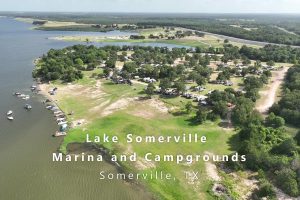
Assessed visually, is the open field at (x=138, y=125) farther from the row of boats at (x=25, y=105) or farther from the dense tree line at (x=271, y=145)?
the row of boats at (x=25, y=105)

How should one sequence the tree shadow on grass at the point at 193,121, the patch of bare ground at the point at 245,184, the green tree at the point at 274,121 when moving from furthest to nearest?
the tree shadow on grass at the point at 193,121
the green tree at the point at 274,121
the patch of bare ground at the point at 245,184

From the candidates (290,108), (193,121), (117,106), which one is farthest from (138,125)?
(290,108)

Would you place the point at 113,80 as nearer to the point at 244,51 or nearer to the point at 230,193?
the point at 230,193

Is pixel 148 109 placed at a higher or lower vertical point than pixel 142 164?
higher

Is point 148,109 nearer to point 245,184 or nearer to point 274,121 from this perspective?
point 274,121

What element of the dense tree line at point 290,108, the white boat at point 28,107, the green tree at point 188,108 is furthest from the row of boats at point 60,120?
the dense tree line at point 290,108

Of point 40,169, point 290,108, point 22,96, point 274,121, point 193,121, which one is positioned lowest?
point 40,169

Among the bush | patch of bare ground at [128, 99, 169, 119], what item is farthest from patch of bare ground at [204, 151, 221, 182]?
patch of bare ground at [128, 99, 169, 119]
